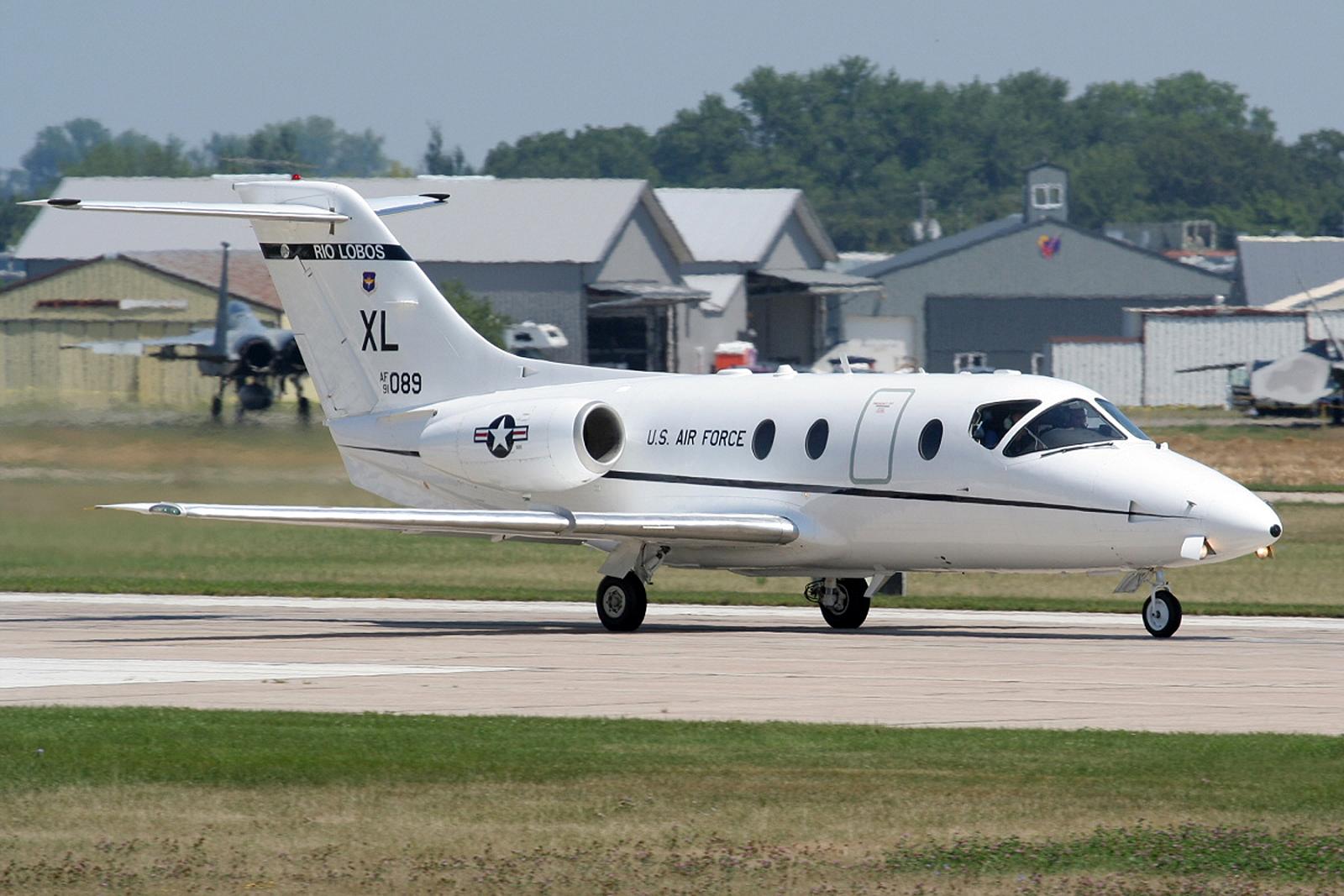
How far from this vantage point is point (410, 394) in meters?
26.4

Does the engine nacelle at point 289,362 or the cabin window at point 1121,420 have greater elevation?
the engine nacelle at point 289,362

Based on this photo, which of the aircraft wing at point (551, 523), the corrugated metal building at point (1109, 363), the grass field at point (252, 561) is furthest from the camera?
the corrugated metal building at point (1109, 363)

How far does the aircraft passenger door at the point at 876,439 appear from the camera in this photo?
22.5 m

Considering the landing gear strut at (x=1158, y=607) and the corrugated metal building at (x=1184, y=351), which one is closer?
the landing gear strut at (x=1158, y=607)

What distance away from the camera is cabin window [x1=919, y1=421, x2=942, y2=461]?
72.6ft

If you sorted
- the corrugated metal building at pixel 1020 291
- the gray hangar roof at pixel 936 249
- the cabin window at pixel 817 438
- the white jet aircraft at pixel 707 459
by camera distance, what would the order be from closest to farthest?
the white jet aircraft at pixel 707 459
the cabin window at pixel 817 438
the corrugated metal building at pixel 1020 291
the gray hangar roof at pixel 936 249

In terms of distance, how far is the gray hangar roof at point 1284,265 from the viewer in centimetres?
10338

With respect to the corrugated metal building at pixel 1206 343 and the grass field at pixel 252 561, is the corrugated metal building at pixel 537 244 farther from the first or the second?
the grass field at pixel 252 561

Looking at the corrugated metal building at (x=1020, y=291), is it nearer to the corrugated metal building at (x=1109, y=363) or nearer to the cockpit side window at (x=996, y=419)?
the corrugated metal building at (x=1109, y=363)

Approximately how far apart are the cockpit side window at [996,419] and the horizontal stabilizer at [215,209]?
8.70m

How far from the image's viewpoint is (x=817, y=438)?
2306 cm

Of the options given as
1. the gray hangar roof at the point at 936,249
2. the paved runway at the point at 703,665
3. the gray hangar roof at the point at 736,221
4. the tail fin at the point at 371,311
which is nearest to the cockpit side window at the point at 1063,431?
the paved runway at the point at 703,665

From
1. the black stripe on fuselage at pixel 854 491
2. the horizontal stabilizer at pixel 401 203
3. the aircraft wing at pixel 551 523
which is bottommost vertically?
the aircraft wing at pixel 551 523

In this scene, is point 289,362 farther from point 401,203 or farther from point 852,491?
point 852,491
